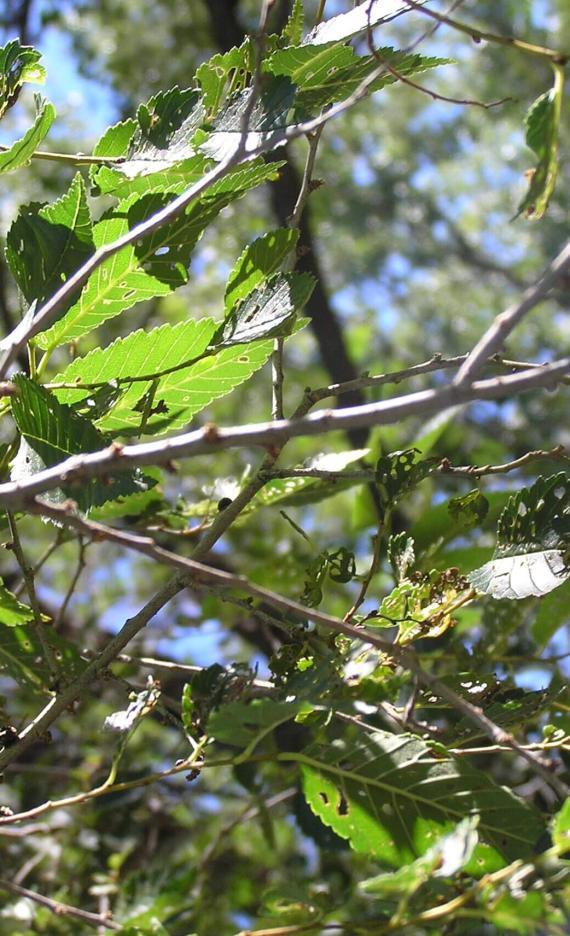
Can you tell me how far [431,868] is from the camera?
0.57m

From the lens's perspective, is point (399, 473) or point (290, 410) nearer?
point (399, 473)

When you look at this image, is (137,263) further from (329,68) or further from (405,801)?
(405,801)

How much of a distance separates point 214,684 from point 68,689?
0.13 meters

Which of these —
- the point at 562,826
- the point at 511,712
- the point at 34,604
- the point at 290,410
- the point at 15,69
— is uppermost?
the point at 290,410

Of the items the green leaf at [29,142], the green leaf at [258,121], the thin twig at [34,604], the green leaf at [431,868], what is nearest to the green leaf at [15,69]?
the green leaf at [29,142]

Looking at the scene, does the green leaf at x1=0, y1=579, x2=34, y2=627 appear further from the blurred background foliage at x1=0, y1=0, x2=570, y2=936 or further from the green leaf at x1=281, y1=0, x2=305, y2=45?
the green leaf at x1=281, y1=0, x2=305, y2=45

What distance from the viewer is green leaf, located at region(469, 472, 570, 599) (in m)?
0.79

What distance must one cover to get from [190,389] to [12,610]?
9.7 inches

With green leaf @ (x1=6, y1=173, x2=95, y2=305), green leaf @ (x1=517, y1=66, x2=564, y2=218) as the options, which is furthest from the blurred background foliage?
green leaf @ (x1=6, y1=173, x2=95, y2=305)

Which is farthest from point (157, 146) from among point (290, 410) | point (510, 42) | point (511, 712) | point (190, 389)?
point (290, 410)

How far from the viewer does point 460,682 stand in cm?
82

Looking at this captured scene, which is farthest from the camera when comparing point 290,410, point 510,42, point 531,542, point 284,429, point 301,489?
point 290,410

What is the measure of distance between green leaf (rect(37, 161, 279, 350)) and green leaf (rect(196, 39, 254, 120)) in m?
0.07

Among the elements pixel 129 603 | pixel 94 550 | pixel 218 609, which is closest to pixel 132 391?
pixel 218 609
